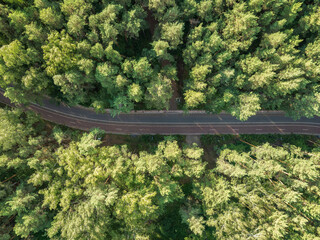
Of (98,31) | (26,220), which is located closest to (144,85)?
(98,31)

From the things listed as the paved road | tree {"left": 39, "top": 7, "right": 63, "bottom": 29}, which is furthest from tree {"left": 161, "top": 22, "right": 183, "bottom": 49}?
tree {"left": 39, "top": 7, "right": 63, "bottom": 29}

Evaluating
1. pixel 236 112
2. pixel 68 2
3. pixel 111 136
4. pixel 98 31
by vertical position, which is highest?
pixel 68 2

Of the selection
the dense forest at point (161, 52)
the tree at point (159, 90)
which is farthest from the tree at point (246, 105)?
the tree at point (159, 90)

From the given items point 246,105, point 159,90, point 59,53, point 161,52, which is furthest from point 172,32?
point 246,105

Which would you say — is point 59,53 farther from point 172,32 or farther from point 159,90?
point 172,32

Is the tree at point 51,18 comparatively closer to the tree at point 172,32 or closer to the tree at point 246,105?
the tree at point 172,32

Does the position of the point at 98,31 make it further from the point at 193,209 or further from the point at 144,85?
the point at 193,209
